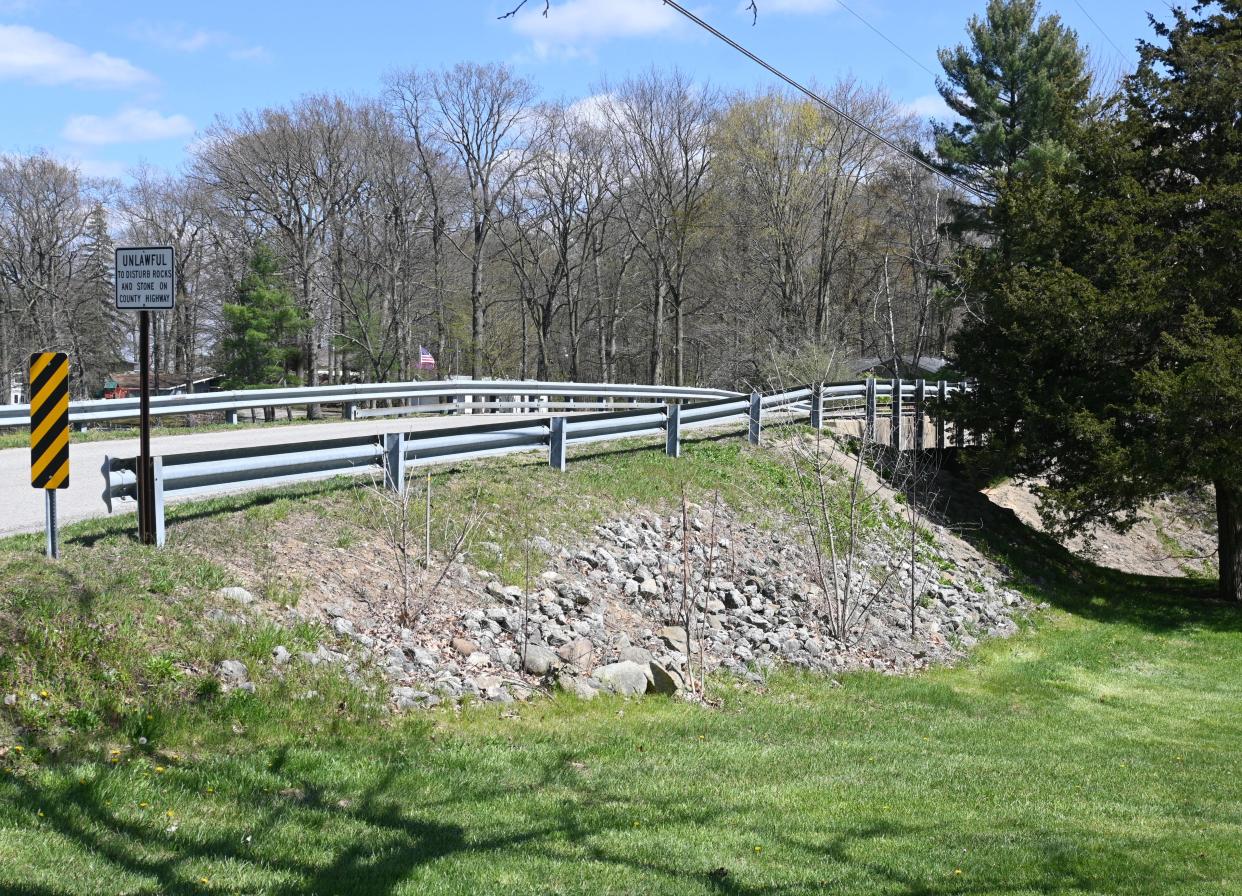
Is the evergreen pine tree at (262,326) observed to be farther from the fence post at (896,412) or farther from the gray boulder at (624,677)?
the gray boulder at (624,677)

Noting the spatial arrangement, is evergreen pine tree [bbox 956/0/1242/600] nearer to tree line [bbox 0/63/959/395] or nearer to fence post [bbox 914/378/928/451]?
fence post [bbox 914/378/928/451]

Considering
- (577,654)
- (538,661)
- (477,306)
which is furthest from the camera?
(477,306)

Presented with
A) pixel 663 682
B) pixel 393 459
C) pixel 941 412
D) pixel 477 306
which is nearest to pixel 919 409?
pixel 941 412

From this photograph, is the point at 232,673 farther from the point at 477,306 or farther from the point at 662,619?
the point at 477,306

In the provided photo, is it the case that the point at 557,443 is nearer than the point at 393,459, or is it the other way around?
the point at 393,459

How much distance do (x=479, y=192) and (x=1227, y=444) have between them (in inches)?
1427

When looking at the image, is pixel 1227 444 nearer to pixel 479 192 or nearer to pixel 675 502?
pixel 675 502

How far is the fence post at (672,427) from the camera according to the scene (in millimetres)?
17239

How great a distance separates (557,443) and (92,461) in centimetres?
577

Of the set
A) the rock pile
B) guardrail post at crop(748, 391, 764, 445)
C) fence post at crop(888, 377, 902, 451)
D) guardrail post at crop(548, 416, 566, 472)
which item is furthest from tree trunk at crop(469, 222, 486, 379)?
guardrail post at crop(548, 416, 566, 472)

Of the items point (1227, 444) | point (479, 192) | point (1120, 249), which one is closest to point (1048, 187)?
point (1120, 249)

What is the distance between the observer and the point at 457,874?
16.8ft

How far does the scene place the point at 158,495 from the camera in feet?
29.6

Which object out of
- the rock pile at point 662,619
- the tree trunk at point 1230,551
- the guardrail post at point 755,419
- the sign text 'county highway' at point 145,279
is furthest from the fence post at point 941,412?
the sign text 'county highway' at point 145,279
